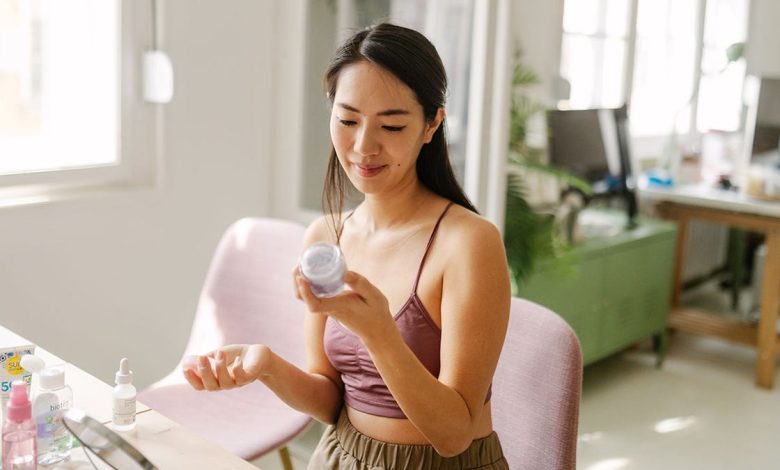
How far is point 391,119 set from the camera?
1253 millimetres

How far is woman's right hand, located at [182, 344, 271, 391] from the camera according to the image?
1.22 metres

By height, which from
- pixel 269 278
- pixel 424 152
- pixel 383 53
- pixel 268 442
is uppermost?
pixel 383 53

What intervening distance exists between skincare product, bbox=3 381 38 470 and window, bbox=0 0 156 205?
3.89 feet

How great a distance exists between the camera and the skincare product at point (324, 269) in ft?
3.32

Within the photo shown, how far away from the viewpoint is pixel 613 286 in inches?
140

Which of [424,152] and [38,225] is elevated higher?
Result: [424,152]

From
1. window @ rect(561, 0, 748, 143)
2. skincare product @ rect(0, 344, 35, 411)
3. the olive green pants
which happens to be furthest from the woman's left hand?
window @ rect(561, 0, 748, 143)

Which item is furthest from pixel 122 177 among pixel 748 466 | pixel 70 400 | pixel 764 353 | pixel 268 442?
pixel 764 353

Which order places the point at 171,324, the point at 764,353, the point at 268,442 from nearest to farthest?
the point at 268,442 → the point at 171,324 → the point at 764,353

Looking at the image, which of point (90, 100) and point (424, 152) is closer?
point (424, 152)

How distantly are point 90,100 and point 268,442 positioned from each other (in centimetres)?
109

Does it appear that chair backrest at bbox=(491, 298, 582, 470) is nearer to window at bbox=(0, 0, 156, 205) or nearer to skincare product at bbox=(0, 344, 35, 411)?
skincare product at bbox=(0, 344, 35, 411)

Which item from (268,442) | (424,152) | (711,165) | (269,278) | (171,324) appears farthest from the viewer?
(711,165)

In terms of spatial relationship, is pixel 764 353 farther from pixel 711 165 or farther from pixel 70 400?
pixel 70 400
